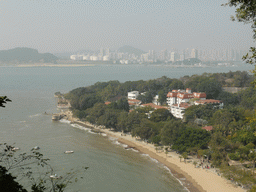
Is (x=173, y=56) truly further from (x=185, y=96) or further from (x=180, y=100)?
(x=185, y=96)

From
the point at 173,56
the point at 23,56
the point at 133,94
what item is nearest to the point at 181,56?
the point at 173,56

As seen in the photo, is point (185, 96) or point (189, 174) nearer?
point (189, 174)

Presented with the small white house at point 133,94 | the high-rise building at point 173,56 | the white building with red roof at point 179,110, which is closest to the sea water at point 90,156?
the white building with red roof at point 179,110

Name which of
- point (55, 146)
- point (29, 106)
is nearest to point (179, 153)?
point (55, 146)

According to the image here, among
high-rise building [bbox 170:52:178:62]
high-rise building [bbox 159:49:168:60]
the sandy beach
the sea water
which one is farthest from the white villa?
high-rise building [bbox 159:49:168:60]

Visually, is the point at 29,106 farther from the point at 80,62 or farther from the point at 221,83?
the point at 80,62

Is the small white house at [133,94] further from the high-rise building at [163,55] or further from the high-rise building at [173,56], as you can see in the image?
the high-rise building at [163,55]
